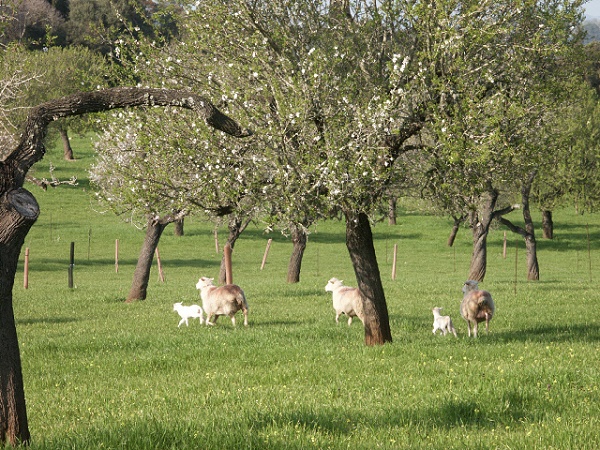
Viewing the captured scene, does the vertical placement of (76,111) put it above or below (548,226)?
above

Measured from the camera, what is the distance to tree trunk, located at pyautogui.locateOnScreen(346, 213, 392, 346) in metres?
17.8

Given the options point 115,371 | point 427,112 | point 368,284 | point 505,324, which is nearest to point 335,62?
point 427,112

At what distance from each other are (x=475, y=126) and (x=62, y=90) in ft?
211

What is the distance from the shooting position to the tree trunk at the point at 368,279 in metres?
17.8

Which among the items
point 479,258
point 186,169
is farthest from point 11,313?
point 479,258

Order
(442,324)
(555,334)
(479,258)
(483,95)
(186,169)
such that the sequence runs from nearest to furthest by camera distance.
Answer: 1. (186,169)
2. (483,95)
3. (442,324)
4. (555,334)
5. (479,258)

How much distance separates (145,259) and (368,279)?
50.8 ft

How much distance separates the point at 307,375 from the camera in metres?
14.6

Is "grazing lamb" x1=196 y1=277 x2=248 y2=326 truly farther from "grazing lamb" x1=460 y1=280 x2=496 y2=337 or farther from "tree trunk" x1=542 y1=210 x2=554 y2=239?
"tree trunk" x1=542 y1=210 x2=554 y2=239

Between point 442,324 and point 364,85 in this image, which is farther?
point 442,324

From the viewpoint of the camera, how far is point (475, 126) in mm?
15633

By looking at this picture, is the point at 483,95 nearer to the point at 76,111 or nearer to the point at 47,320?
the point at 76,111

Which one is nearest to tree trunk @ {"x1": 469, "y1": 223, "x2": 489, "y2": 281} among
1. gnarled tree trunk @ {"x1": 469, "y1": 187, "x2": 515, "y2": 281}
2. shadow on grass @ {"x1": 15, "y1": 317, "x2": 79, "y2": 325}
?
gnarled tree trunk @ {"x1": 469, "y1": 187, "x2": 515, "y2": 281}

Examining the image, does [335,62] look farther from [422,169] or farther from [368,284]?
[368,284]
